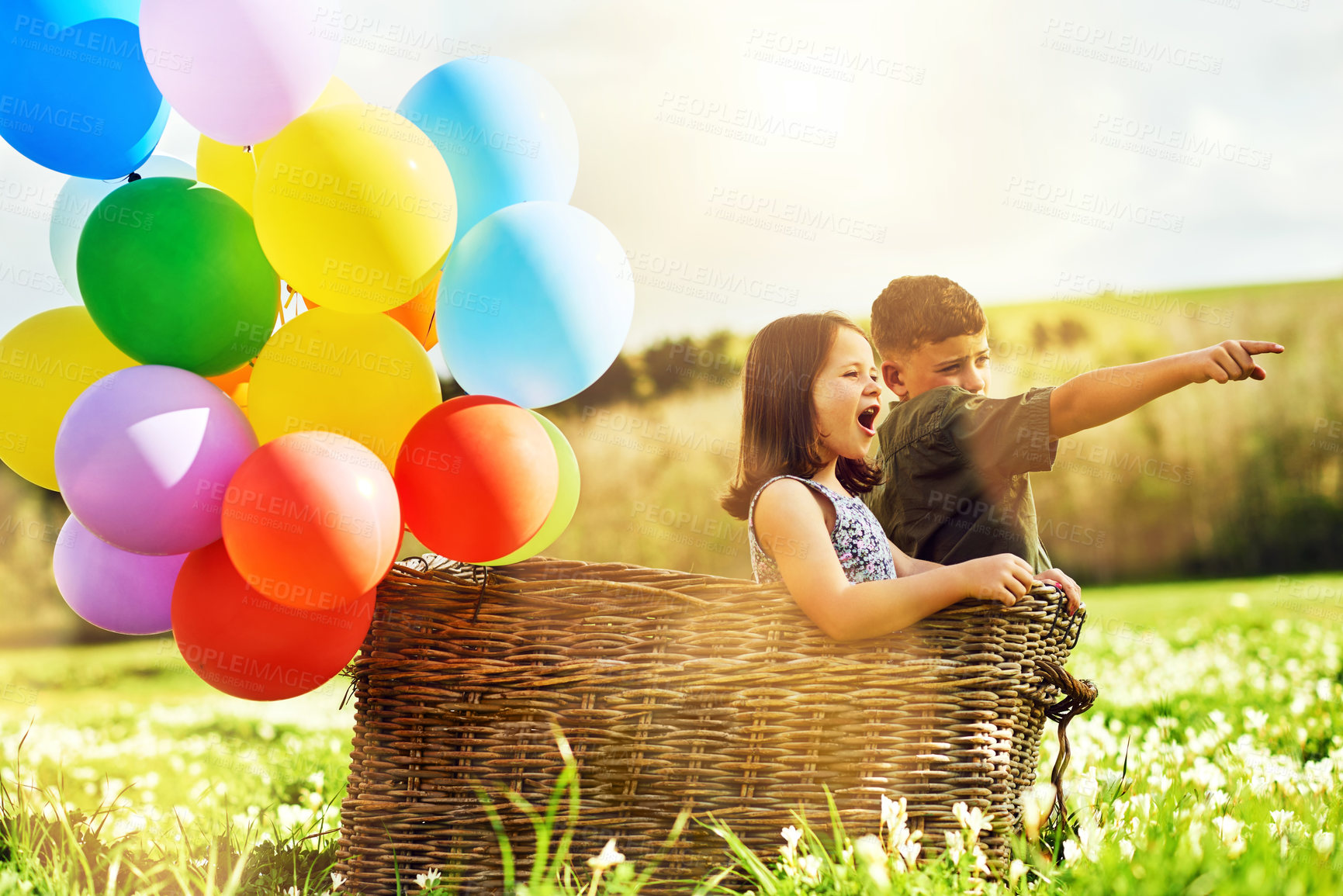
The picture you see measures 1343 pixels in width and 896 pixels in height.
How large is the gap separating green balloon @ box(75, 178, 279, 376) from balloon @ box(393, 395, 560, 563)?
506mm

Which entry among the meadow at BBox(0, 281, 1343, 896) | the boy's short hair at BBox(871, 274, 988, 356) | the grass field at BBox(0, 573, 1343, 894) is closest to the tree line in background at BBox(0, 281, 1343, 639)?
the meadow at BBox(0, 281, 1343, 896)

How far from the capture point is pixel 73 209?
2.27 meters

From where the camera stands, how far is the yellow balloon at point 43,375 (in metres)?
2.04

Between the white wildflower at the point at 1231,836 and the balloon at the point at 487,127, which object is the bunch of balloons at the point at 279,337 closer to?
the balloon at the point at 487,127

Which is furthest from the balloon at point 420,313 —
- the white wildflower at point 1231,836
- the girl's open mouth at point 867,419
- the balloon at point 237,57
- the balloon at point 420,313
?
the white wildflower at point 1231,836

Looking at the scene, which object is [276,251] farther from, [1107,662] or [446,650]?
[1107,662]

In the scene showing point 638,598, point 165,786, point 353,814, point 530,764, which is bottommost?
point 165,786

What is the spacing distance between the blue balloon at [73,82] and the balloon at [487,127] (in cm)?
60

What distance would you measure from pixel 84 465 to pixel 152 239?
49 cm

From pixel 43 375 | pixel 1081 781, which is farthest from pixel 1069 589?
pixel 43 375

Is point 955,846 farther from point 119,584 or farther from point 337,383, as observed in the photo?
point 119,584

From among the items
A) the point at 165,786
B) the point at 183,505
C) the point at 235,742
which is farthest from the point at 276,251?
the point at 235,742

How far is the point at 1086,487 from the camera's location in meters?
8.45

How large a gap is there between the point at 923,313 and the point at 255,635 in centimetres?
194
